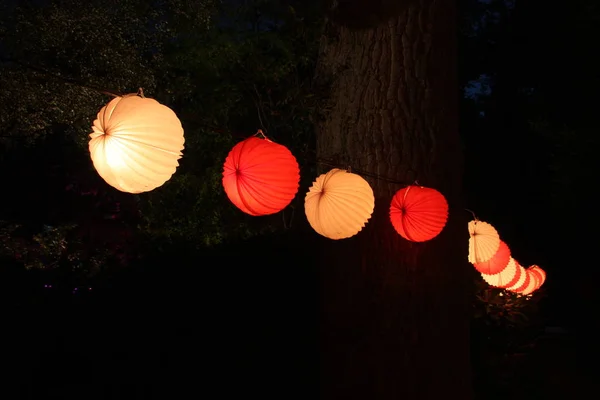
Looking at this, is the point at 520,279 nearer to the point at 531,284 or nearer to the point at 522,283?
the point at 522,283

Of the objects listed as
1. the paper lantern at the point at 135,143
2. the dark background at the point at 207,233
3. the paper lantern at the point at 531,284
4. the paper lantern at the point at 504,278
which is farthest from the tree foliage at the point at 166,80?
the paper lantern at the point at 531,284

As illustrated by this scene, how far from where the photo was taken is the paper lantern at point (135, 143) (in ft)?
10.2

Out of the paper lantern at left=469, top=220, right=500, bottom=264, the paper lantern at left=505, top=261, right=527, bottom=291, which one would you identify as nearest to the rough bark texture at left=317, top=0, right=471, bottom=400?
the paper lantern at left=469, top=220, right=500, bottom=264

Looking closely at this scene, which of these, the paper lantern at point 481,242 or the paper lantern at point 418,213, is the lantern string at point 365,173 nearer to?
the paper lantern at point 418,213

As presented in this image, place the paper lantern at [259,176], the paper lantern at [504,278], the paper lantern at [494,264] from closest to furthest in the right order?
the paper lantern at [259,176]
the paper lantern at [494,264]
the paper lantern at [504,278]

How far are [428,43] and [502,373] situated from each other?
4.74 m

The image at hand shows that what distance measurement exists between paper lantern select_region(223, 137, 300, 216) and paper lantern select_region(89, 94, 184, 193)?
0.49m

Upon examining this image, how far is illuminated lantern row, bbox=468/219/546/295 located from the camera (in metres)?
6.43

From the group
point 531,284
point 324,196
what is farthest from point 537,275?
point 324,196

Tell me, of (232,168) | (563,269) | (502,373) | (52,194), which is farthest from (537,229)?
(232,168)

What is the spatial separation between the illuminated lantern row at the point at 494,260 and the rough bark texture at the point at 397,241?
81.5 inches

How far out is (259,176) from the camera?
11.8ft

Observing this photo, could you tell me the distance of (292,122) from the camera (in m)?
8.88

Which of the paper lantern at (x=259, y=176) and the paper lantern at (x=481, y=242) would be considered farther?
the paper lantern at (x=481, y=242)
